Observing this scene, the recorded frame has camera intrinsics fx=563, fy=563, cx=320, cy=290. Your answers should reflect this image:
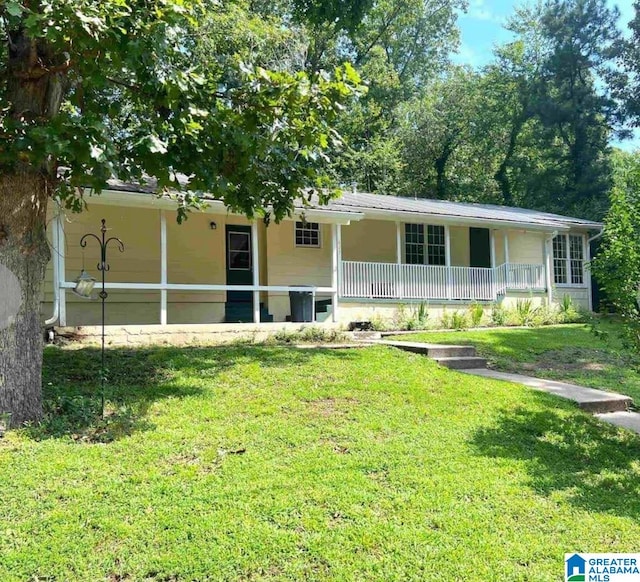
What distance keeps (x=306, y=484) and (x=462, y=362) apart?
5494 mm

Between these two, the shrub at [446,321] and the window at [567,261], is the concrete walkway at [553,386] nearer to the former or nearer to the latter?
the shrub at [446,321]

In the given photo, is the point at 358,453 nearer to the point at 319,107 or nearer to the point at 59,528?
the point at 59,528

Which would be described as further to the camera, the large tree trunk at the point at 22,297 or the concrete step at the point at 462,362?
the concrete step at the point at 462,362

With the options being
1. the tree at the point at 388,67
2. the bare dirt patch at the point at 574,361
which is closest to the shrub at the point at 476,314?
the bare dirt patch at the point at 574,361

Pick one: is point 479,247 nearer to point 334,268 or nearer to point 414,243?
point 414,243

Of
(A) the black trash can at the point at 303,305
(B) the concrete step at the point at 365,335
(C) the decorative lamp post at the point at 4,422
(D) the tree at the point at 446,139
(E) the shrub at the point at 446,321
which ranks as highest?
(D) the tree at the point at 446,139

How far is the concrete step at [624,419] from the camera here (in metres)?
6.38

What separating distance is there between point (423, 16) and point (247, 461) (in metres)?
33.0

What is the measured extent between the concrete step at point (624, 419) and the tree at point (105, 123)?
14.9ft

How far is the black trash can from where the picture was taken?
40.7ft

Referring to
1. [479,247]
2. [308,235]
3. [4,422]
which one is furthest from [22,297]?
[479,247]

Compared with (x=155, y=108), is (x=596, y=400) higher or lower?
lower


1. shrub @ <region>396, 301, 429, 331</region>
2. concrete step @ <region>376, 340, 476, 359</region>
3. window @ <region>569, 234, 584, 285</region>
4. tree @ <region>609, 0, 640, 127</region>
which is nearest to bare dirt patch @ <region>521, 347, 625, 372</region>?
concrete step @ <region>376, 340, 476, 359</region>

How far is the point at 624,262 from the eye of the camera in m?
5.50
